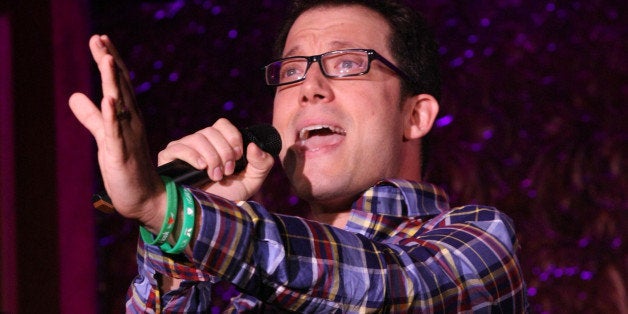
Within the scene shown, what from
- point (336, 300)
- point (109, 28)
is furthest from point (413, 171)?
point (109, 28)

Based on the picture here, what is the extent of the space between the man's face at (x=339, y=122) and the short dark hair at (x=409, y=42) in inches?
2.2

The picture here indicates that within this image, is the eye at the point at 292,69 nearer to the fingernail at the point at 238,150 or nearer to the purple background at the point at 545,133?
the fingernail at the point at 238,150

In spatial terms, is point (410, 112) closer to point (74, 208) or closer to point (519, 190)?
point (519, 190)

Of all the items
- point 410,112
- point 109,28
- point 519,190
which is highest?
point 109,28

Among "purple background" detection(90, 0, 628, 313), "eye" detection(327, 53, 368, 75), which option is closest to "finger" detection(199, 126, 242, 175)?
"eye" detection(327, 53, 368, 75)

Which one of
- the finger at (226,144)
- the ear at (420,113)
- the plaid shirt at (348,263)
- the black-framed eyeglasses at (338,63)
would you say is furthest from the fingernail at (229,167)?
the ear at (420,113)

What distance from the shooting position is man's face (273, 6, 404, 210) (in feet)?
4.26

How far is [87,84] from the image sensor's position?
243 centimetres

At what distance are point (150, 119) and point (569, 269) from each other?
154 centimetres

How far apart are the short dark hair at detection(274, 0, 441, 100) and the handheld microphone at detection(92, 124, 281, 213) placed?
44cm

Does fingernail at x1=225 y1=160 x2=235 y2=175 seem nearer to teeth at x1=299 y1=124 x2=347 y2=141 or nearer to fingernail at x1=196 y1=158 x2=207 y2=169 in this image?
fingernail at x1=196 y1=158 x2=207 y2=169

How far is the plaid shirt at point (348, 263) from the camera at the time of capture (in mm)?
732

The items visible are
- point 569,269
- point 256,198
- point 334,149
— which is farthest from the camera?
point 256,198

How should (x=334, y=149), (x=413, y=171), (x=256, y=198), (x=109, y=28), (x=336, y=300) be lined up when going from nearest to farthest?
(x=336, y=300) < (x=334, y=149) < (x=413, y=171) < (x=256, y=198) < (x=109, y=28)
